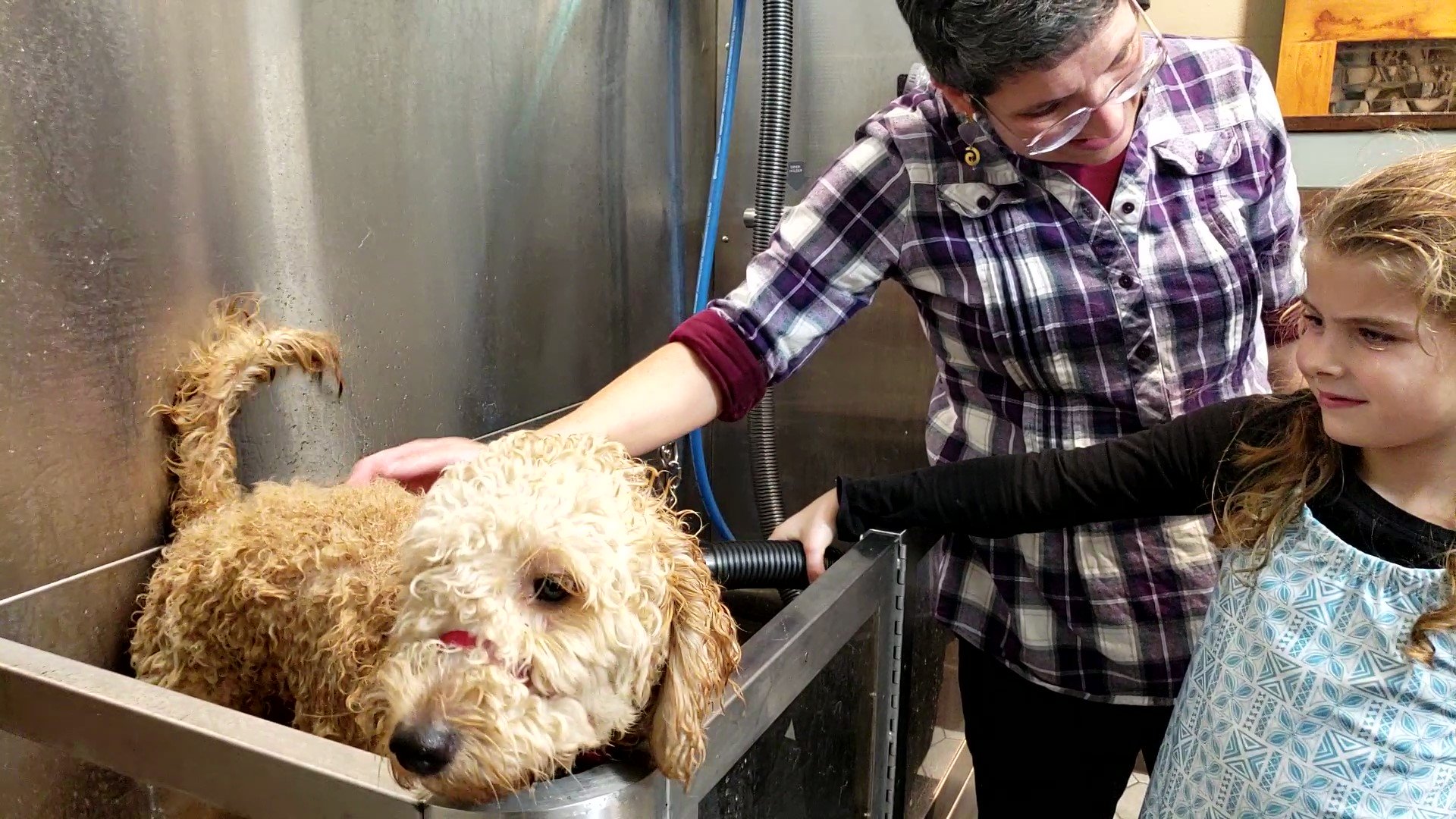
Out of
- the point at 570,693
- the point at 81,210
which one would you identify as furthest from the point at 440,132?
the point at 570,693

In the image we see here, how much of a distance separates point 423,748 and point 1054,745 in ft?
2.23

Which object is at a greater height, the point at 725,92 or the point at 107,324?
the point at 725,92

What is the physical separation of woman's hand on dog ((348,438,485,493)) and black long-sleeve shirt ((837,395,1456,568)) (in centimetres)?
35

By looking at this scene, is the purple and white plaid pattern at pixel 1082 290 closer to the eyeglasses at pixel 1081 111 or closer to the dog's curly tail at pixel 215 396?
the eyeglasses at pixel 1081 111

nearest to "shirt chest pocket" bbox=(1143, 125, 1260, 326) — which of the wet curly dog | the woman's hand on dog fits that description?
the wet curly dog

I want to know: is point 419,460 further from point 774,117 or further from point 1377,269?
point 774,117

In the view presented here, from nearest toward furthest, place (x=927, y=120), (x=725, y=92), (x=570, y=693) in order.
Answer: (x=570, y=693) → (x=927, y=120) → (x=725, y=92)

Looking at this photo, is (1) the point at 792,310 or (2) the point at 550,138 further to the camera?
(2) the point at 550,138

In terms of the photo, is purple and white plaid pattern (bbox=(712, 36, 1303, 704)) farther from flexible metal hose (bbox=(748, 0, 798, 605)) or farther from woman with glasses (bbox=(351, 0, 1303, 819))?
flexible metal hose (bbox=(748, 0, 798, 605))

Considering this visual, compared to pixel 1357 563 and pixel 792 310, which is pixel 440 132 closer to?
pixel 792 310

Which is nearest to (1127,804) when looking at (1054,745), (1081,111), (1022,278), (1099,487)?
(1054,745)

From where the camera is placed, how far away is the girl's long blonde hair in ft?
2.02

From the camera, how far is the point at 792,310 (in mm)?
893

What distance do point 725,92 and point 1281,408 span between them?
3.12 feet
